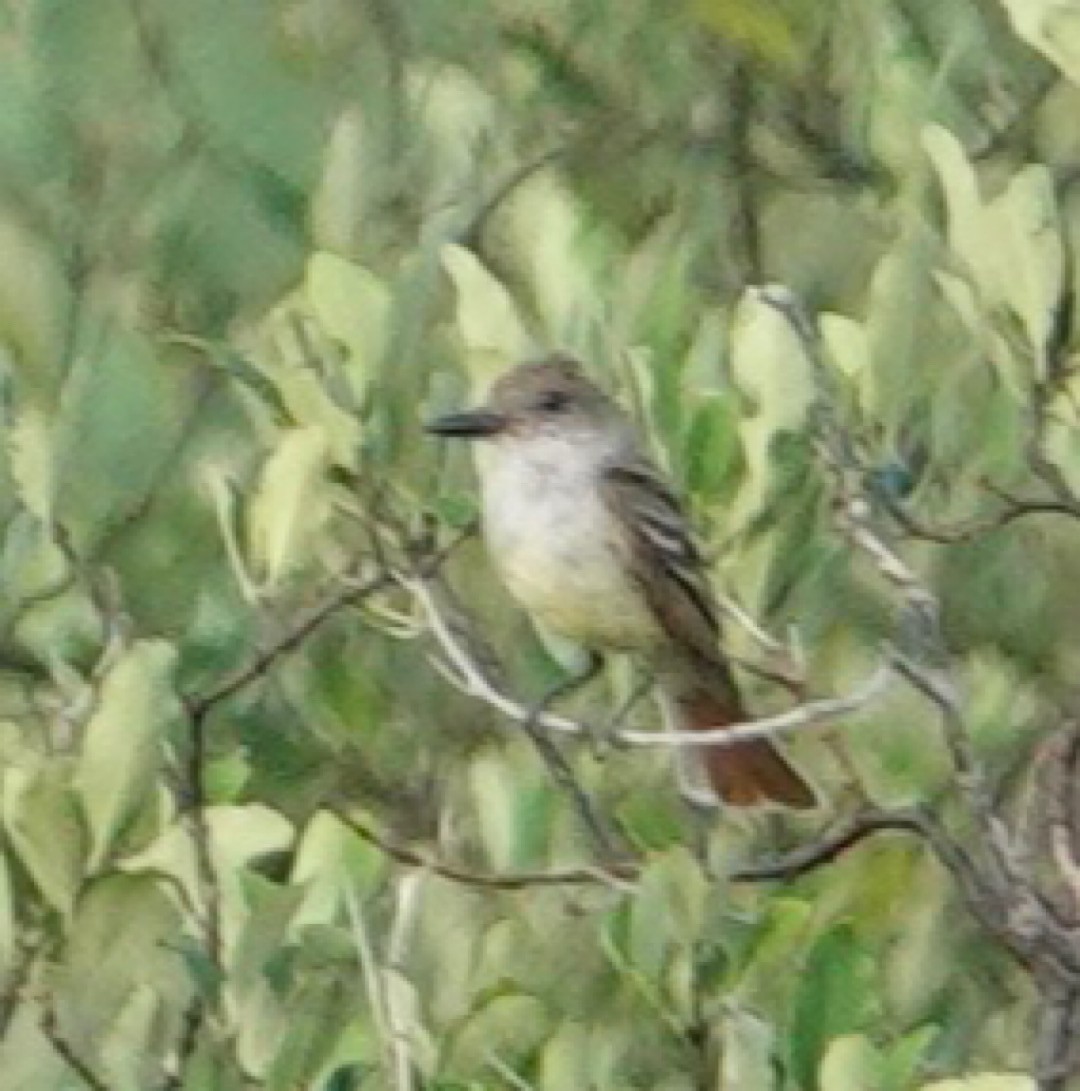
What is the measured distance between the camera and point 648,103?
15.7 ft

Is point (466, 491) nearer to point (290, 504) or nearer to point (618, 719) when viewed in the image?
point (618, 719)

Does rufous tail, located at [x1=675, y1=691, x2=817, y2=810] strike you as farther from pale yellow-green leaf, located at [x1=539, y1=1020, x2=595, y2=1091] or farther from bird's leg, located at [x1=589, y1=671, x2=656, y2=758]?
pale yellow-green leaf, located at [x1=539, y1=1020, x2=595, y2=1091]

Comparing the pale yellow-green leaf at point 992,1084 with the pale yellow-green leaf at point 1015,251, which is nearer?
the pale yellow-green leaf at point 992,1084

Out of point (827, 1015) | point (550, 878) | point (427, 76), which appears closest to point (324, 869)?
point (550, 878)

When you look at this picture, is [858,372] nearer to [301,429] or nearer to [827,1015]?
[301,429]

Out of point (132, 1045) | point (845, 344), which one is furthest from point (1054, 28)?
point (132, 1045)

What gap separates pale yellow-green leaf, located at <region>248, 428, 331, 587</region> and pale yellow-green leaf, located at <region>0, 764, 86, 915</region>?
39 cm

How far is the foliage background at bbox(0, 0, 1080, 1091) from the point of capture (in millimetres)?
3162

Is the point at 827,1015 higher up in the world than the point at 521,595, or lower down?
higher up

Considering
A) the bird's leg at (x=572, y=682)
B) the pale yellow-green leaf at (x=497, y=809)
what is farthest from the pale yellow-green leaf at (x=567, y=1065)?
the bird's leg at (x=572, y=682)

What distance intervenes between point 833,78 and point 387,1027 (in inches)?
75.7

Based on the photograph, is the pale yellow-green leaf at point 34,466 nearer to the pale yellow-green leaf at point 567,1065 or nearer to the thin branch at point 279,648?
the thin branch at point 279,648

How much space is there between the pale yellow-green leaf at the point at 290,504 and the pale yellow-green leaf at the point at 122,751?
1.08ft

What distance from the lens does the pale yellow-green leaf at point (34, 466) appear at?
3.46 m
